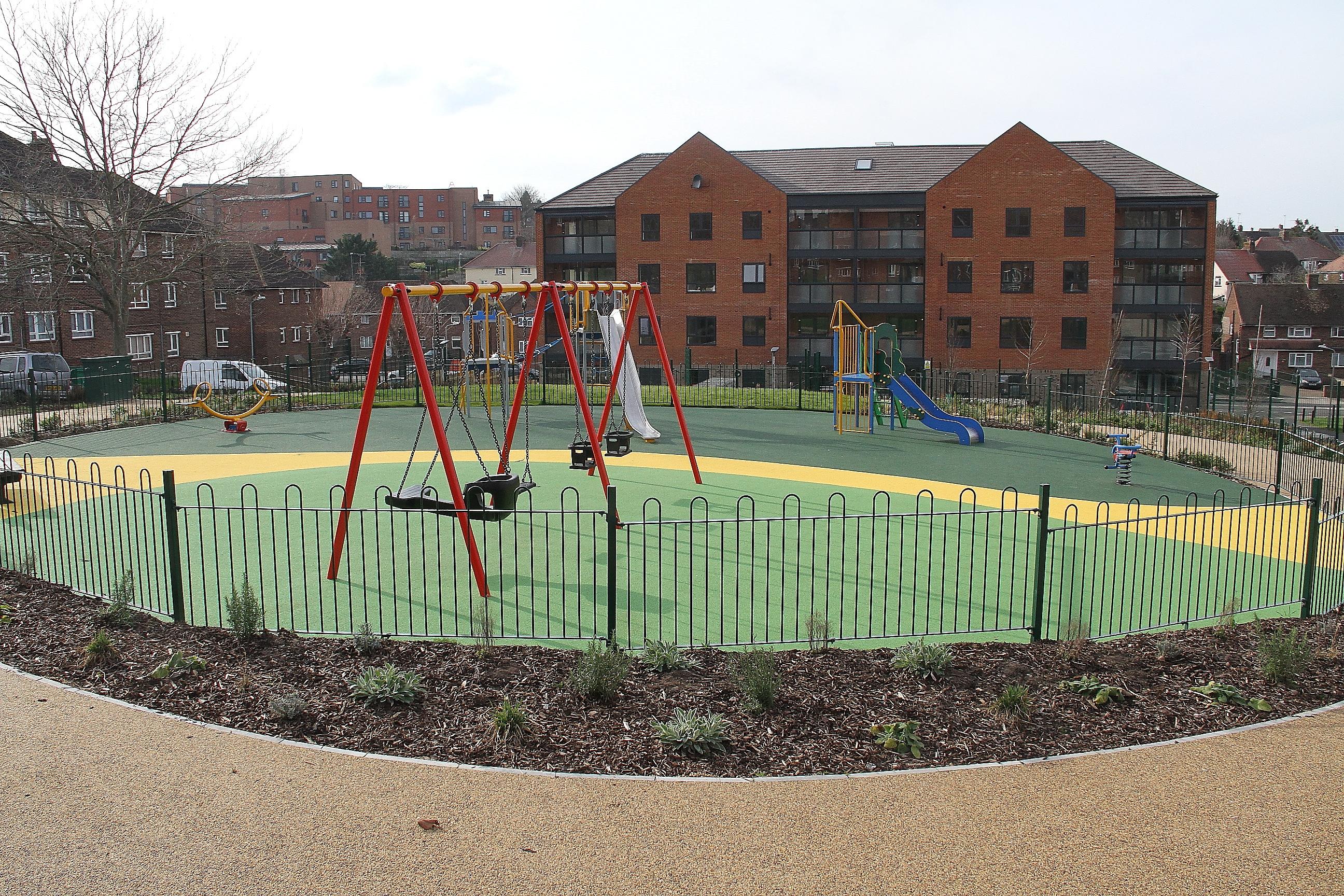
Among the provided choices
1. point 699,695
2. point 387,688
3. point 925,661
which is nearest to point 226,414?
point 387,688


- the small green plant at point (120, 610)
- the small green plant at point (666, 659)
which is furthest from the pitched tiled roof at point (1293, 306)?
the small green plant at point (120, 610)

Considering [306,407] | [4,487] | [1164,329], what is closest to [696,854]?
[4,487]

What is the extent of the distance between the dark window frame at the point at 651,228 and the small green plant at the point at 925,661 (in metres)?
41.9

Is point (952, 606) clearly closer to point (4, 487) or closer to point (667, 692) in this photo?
point (667, 692)

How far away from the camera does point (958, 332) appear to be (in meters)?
47.0

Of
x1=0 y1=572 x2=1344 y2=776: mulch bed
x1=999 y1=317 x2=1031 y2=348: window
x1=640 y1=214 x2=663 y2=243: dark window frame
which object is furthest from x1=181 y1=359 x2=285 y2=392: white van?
x1=999 y1=317 x2=1031 y2=348: window

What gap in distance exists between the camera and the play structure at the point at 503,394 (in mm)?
10578

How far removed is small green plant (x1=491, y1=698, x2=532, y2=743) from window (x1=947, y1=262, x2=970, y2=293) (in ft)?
140

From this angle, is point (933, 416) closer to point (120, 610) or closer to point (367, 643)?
point (367, 643)

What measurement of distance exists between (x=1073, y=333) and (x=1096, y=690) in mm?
41611

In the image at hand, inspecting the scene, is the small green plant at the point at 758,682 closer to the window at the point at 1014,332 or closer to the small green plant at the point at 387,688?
the small green plant at the point at 387,688

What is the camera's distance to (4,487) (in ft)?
48.4

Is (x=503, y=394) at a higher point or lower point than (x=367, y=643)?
higher

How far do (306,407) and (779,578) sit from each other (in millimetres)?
20445
